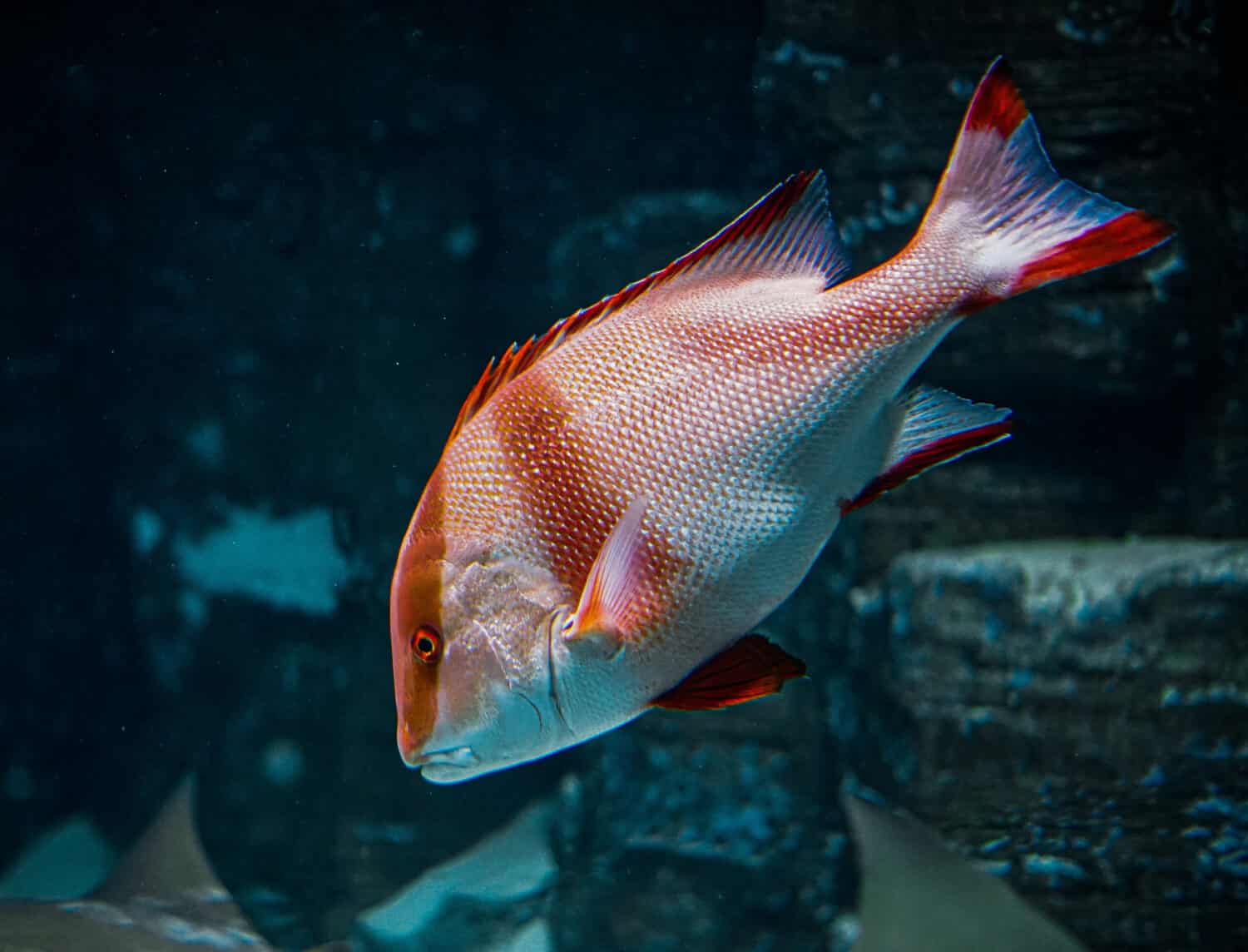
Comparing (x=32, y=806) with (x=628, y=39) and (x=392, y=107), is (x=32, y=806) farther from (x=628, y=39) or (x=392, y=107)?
(x=628, y=39)

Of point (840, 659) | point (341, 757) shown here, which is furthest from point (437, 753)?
point (341, 757)

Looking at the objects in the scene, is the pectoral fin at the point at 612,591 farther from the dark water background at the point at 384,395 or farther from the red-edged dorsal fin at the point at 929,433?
the dark water background at the point at 384,395

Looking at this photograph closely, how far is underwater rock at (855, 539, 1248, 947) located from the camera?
2.79 meters

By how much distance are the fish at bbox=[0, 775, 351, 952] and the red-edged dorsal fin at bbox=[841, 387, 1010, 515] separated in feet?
9.87

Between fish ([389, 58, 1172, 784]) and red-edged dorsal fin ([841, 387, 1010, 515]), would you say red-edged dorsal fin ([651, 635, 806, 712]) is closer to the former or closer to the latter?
fish ([389, 58, 1172, 784])

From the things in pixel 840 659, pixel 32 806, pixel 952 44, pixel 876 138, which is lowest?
pixel 32 806

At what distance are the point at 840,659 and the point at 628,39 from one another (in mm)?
2933

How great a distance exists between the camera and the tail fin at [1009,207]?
0.97 metres

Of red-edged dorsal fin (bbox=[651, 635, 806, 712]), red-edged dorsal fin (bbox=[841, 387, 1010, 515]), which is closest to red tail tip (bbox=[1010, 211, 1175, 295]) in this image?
red-edged dorsal fin (bbox=[841, 387, 1010, 515])

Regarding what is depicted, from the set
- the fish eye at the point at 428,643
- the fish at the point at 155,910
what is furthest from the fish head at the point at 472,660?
the fish at the point at 155,910

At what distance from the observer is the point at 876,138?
313cm

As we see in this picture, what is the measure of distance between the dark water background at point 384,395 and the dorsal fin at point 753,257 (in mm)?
2222

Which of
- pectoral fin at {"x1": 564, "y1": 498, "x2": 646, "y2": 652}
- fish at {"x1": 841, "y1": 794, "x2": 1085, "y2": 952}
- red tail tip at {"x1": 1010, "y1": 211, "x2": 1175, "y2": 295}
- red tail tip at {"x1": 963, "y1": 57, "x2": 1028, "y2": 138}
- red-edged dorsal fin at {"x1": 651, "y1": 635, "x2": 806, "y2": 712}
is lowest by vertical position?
fish at {"x1": 841, "y1": 794, "x2": 1085, "y2": 952}

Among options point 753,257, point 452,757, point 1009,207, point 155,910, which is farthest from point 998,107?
point 155,910
